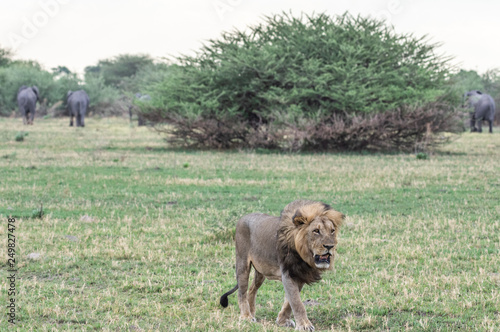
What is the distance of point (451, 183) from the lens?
45.8 ft

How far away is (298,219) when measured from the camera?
4.78 m

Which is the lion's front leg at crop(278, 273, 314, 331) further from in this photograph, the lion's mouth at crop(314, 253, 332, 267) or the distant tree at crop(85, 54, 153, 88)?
the distant tree at crop(85, 54, 153, 88)

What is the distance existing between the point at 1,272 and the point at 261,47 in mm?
17155

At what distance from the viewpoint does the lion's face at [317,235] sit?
15.1 feet

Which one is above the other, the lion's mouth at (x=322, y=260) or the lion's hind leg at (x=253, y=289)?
the lion's mouth at (x=322, y=260)

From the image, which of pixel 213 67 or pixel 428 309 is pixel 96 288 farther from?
pixel 213 67

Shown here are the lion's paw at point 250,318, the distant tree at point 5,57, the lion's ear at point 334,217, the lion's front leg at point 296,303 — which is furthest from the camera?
the distant tree at point 5,57

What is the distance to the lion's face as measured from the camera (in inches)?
181

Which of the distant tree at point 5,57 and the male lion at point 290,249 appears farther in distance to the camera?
the distant tree at point 5,57

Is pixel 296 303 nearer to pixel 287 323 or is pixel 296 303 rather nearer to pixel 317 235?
pixel 287 323

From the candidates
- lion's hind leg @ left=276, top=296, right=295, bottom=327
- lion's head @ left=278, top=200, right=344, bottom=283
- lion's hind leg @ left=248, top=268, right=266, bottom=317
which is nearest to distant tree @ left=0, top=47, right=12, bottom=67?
lion's hind leg @ left=248, top=268, right=266, bottom=317

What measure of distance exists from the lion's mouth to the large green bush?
646 inches

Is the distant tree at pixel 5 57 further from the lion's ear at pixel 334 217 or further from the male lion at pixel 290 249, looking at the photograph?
the lion's ear at pixel 334 217

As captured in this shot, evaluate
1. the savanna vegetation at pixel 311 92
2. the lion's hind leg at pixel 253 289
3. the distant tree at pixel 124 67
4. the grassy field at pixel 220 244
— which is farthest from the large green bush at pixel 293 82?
the distant tree at pixel 124 67
